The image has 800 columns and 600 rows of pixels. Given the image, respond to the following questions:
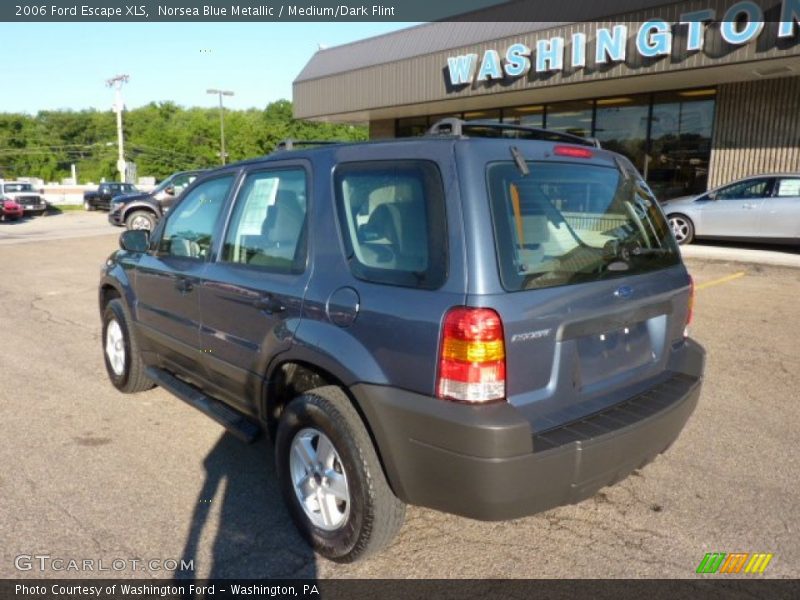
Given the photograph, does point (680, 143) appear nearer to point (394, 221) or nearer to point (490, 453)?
point (394, 221)

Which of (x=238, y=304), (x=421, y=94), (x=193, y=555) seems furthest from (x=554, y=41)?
(x=193, y=555)

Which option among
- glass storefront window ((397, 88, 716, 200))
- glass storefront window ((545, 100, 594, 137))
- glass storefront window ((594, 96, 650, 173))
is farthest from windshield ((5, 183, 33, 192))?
glass storefront window ((594, 96, 650, 173))

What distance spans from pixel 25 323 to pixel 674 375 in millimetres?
7325

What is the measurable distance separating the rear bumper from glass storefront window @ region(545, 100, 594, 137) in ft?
51.6

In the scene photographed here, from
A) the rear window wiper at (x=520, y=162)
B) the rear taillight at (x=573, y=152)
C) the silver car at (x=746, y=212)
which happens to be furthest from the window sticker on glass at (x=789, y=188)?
the rear window wiper at (x=520, y=162)

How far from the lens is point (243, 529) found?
305 centimetres

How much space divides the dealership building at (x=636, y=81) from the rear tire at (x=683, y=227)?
101 inches

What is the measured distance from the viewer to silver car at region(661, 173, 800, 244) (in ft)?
38.7

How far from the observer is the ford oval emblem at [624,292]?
9.05ft

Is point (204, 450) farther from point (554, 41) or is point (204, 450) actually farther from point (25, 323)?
point (554, 41)

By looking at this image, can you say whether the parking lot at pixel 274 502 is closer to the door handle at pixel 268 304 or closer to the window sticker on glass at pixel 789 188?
the door handle at pixel 268 304

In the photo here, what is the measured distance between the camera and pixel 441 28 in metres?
17.6

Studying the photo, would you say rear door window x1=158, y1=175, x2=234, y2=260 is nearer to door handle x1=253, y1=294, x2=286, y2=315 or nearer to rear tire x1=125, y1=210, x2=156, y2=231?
door handle x1=253, y1=294, x2=286, y2=315

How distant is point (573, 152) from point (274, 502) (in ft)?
7.61
